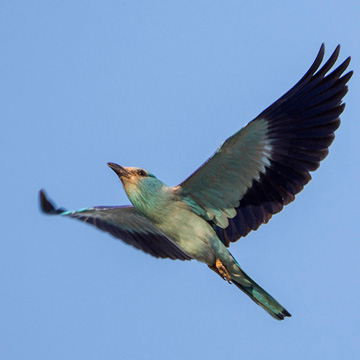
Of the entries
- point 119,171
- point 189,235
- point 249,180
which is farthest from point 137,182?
point 249,180

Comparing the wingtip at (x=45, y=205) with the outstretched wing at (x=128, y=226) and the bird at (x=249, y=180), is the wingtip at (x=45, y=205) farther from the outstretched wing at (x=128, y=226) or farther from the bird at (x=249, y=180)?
the bird at (x=249, y=180)

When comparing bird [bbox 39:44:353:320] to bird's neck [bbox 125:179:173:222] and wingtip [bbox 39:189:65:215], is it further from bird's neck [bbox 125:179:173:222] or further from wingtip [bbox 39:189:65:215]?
wingtip [bbox 39:189:65:215]

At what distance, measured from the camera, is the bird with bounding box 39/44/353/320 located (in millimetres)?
10266

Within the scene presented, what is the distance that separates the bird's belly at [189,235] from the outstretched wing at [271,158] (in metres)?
0.25

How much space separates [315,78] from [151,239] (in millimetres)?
2997

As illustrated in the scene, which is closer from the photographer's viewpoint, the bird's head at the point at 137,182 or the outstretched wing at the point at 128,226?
the bird's head at the point at 137,182

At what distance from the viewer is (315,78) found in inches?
404

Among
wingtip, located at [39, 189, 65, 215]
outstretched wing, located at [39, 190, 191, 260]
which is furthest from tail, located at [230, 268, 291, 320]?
wingtip, located at [39, 189, 65, 215]

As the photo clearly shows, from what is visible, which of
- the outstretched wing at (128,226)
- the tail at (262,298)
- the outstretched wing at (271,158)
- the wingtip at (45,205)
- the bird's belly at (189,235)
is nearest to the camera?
the outstretched wing at (271,158)

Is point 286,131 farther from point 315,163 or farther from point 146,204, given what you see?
point 146,204

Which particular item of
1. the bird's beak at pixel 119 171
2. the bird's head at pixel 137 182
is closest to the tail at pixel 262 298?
the bird's head at pixel 137 182

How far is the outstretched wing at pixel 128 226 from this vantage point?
11.4 meters

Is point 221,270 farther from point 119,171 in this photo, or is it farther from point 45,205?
point 45,205

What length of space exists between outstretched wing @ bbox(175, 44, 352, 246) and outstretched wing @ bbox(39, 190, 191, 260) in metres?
1.07
